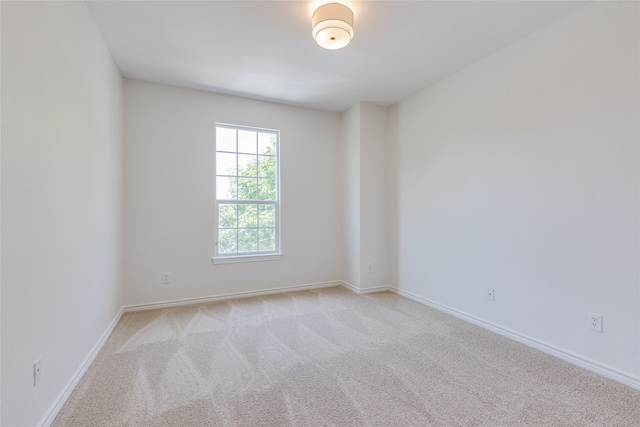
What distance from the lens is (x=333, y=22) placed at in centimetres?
206

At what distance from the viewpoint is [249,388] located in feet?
6.12

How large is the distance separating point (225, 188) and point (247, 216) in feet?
1.50

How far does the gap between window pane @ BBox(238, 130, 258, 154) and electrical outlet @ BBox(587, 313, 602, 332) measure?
3.72 metres

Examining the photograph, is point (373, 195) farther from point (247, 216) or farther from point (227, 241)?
point (227, 241)

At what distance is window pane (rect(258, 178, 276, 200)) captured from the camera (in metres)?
4.00

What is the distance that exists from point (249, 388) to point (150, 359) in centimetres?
91

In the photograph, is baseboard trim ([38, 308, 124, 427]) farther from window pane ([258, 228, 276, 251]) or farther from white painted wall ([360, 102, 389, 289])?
white painted wall ([360, 102, 389, 289])

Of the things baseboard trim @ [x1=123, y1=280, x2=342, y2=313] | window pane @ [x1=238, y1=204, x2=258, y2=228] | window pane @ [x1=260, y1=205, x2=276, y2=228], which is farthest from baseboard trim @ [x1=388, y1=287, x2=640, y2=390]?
window pane @ [x1=238, y1=204, x2=258, y2=228]

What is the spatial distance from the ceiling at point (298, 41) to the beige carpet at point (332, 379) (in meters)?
2.59

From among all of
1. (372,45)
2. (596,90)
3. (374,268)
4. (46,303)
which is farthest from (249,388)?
(596,90)

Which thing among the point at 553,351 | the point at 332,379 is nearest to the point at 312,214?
the point at 332,379

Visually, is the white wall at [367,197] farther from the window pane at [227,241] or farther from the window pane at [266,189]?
the window pane at [227,241]

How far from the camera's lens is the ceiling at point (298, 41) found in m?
2.14

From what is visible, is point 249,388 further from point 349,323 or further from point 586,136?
point 586,136
